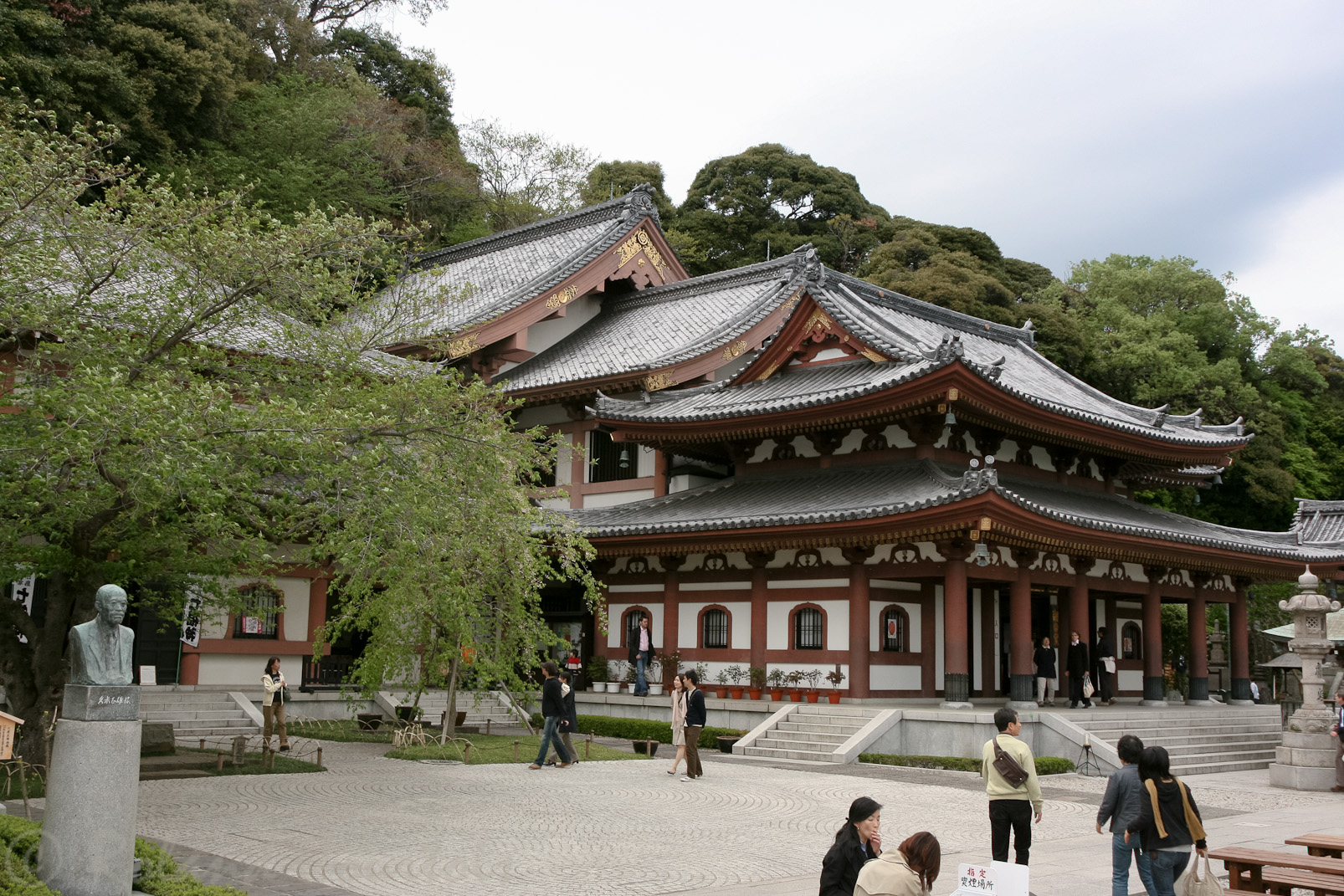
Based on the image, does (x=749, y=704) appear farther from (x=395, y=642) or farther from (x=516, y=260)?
(x=516, y=260)

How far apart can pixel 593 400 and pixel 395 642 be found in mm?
12179

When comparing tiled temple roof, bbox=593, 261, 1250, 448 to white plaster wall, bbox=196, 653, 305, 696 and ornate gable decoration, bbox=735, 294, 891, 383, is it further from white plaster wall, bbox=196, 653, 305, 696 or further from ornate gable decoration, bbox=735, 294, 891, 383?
white plaster wall, bbox=196, 653, 305, 696

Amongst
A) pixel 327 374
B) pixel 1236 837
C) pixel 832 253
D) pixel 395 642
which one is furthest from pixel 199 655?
pixel 832 253

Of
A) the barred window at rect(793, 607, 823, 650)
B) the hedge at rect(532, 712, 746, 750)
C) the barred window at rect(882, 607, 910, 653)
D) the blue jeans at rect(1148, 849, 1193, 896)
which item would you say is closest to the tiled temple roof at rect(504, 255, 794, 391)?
the barred window at rect(793, 607, 823, 650)

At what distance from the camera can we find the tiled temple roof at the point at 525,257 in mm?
34312

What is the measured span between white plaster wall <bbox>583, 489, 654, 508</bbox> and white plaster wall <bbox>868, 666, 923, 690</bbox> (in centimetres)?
874

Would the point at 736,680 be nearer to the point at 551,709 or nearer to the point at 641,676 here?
the point at 641,676

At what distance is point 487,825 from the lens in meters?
13.6

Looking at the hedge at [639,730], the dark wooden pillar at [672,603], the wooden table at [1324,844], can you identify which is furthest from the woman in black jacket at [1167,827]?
the dark wooden pillar at [672,603]

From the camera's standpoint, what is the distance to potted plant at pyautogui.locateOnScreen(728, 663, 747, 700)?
84.4ft

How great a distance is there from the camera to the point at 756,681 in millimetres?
25188

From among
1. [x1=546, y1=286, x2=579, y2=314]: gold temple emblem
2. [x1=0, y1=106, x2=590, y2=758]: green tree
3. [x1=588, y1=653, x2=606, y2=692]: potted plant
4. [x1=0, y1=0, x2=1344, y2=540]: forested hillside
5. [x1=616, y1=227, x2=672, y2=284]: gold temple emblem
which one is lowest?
[x1=588, y1=653, x2=606, y2=692]: potted plant

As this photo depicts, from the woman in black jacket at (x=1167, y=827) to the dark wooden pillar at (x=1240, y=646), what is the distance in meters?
24.2

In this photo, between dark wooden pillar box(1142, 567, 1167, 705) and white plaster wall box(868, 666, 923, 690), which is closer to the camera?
white plaster wall box(868, 666, 923, 690)
